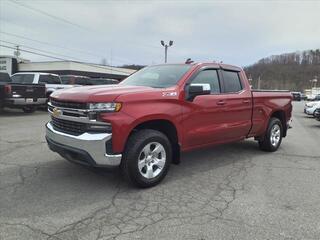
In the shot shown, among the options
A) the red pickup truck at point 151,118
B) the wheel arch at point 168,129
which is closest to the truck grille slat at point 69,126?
the red pickup truck at point 151,118

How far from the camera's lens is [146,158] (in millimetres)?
4996

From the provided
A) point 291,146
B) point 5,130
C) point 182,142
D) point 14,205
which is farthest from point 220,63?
point 5,130

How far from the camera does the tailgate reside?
49.1ft

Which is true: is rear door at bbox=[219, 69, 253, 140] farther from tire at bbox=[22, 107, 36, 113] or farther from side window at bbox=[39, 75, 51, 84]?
side window at bbox=[39, 75, 51, 84]

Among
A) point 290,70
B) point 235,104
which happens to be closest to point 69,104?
point 235,104

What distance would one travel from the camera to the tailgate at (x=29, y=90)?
49.1 feet

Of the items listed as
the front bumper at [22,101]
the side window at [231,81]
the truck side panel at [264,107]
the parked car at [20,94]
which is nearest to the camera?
the side window at [231,81]

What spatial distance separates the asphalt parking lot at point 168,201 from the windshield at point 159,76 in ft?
5.12

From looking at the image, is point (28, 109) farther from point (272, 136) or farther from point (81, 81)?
point (272, 136)

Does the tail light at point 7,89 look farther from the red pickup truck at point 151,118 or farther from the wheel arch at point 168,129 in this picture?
the wheel arch at point 168,129

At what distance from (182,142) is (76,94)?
6.02ft

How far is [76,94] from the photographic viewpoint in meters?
4.82

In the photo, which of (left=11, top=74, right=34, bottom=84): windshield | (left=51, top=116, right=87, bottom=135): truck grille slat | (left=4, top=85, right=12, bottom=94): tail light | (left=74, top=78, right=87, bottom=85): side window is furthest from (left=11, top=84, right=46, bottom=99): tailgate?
(left=51, top=116, right=87, bottom=135): truck grille slat

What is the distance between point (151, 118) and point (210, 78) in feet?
5.93
